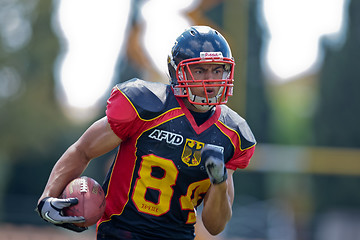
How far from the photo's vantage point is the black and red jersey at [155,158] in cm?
372

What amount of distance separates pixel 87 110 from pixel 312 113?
1017 centimetres

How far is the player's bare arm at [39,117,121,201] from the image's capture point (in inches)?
147

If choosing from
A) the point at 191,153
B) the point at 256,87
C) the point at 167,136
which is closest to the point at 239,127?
the point at 191,153

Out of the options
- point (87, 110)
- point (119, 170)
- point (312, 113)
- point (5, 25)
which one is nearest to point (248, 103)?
point (312, 113)

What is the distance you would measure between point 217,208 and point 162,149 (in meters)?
0.49

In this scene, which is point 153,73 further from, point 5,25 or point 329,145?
point 329,145

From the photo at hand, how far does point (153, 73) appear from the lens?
11.5 m

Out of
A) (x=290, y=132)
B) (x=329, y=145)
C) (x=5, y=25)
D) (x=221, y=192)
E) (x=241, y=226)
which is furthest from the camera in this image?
(x=290, y=132)

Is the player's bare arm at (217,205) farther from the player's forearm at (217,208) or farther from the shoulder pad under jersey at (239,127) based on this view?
the shoulder pad under jersey at (239,127)

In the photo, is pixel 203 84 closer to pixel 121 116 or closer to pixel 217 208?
pixel 121 116

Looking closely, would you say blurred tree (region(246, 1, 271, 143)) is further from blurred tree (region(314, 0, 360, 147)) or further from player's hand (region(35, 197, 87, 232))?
player's hand (region(35, 197, 87, 232))

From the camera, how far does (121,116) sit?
11.9ft

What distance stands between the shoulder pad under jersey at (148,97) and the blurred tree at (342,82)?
77.3 ft

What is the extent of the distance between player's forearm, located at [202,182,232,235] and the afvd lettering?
1.12ft
